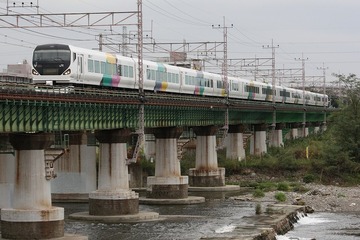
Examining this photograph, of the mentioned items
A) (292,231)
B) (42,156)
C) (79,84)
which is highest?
(79,84)

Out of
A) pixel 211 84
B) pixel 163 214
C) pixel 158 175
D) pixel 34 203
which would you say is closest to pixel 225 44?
pixel 211 84

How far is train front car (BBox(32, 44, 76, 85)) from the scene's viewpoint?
62500 millimetres

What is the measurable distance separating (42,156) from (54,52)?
1327 centimetres

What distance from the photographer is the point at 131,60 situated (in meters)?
75.8

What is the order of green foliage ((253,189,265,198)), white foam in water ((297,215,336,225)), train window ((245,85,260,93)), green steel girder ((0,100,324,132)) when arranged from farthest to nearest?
train window ((245,85,260,93)) → green foliage ((253,189,265,198)) → white foam in water ((297,215,336,225)) → green steel girder ((0,100,324,132))

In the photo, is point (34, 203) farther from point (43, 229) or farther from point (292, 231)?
point (292, 231)

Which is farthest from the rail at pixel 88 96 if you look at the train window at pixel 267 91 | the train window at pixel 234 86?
the train window at pixel 267 91

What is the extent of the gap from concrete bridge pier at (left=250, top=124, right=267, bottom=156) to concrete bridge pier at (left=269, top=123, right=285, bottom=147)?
10267 mm

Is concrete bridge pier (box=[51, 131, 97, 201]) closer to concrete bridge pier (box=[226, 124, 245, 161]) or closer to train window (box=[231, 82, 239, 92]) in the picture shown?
train window (box=[231, 82, 239, 92])

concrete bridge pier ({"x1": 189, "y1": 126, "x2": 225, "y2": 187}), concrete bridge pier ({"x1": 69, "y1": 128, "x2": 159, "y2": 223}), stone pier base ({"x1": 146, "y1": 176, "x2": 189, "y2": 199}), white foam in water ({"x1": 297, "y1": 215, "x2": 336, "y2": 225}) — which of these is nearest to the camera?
concrete bridge pier ({"x1": 69, "y1": 128, "x2": 159, "y2": 223})

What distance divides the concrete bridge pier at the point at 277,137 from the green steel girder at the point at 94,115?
103 feet

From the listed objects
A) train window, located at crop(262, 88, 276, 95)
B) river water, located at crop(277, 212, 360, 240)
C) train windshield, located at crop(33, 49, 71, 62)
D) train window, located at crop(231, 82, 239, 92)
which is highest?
train window, located at crop(262, 88, 276, 95)

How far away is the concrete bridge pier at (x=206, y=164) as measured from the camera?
9669 centimetres

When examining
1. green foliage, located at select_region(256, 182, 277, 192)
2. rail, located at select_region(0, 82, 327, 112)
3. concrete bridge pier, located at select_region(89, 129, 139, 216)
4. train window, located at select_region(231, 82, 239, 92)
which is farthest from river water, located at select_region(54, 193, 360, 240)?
train window, located at select_region(231, 82, 239, 92)
